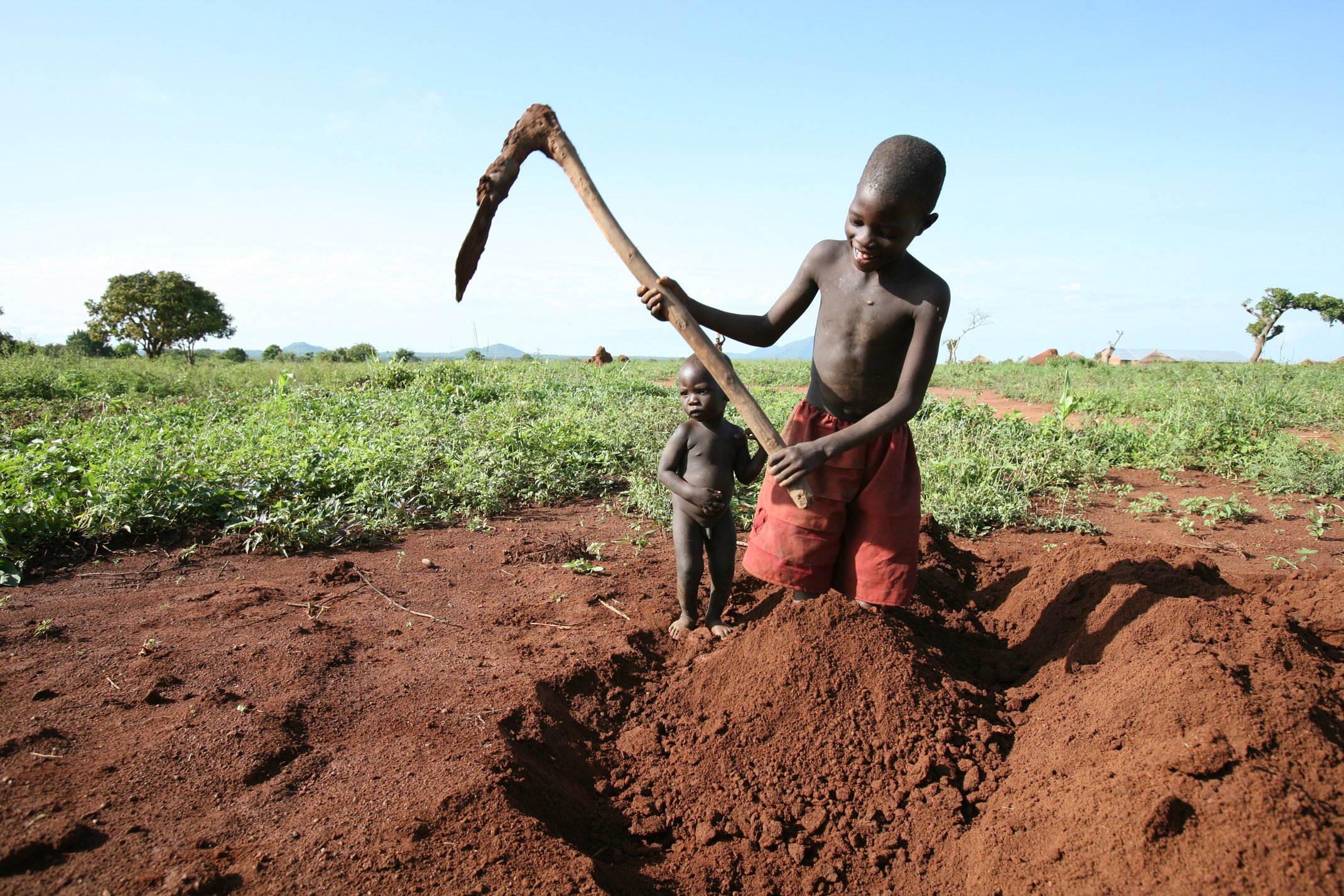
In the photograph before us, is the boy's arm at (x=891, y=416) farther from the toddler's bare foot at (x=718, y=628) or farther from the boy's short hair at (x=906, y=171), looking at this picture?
the toddler's bare foot at (x=718, y=628)

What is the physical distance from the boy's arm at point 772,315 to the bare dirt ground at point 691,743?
951 mm

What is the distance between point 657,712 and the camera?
2.47 metres

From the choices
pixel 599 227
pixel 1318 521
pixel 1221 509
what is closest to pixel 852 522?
pixel 599 227

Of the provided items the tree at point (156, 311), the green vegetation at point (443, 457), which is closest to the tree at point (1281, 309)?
the green vegetation at point (443, 457)

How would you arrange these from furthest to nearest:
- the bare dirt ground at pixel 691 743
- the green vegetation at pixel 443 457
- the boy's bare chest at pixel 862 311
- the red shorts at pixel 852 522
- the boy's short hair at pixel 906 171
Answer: the green vegetation at pixel 443 457
the red shorts at pixel 852 522
the boy's bare chest at pixel 862 311
the boy's short hair at pixel 906 171
the bare dirt ground at pixel 691 743

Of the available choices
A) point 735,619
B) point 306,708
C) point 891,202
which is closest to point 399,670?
point 306,708

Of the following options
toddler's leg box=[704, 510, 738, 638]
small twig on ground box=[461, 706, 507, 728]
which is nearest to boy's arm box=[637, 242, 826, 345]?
toddler's leg box=[704, 510, 738, 638]

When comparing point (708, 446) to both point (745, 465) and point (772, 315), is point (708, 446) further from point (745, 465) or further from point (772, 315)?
point (772, 315)

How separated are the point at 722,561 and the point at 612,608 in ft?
2.18

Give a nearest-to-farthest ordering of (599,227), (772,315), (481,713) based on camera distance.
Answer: (481,713) < (599,227) < (772,315)

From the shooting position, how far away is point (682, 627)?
9.85ft

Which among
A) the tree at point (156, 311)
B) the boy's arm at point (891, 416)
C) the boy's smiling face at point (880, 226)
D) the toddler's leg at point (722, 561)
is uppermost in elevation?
the tree at point (156, 311)

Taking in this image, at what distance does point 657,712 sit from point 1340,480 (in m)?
5.50

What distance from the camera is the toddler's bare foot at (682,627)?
299 centimetres
